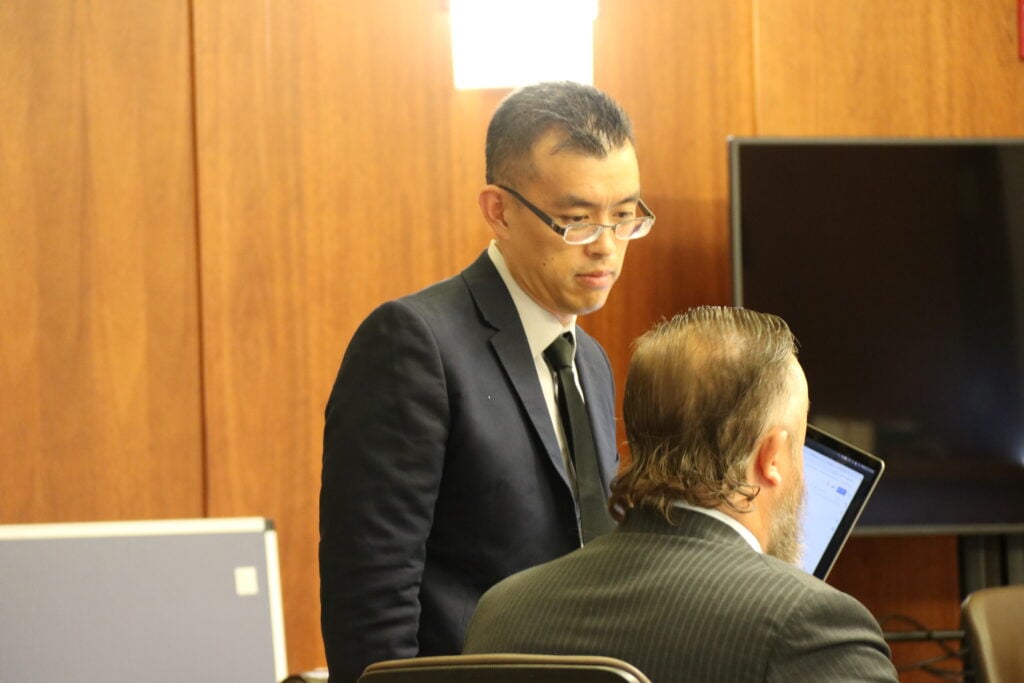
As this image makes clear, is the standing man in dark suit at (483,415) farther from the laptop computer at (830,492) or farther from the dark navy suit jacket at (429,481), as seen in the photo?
the laptop computer at (830,492)

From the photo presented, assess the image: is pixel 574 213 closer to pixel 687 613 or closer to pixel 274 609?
pixel 687 613

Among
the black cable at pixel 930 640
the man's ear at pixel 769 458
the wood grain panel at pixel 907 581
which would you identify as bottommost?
the black cable at pixel 930 640

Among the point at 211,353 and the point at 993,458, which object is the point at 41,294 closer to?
the point at 211,353

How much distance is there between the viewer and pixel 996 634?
2.30 meters

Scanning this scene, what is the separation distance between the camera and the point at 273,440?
3.28 metres

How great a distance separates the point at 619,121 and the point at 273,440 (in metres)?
1.71

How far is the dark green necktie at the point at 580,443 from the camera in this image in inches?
72.2

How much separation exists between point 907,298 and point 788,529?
1.99 metres

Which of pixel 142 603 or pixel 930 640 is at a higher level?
pixel 142 603

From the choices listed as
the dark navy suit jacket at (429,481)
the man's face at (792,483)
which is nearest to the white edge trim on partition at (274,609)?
the dark navy suit jacket at (429,481)

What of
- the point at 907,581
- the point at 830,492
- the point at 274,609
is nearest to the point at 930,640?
the point at 907,581

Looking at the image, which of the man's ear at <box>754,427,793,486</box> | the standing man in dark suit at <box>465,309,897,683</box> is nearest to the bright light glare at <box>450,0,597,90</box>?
the standing man in dark suit at <box>465,309,897,683</box>

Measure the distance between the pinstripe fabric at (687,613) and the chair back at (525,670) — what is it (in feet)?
0.37

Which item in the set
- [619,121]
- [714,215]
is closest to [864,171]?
[714,215]
